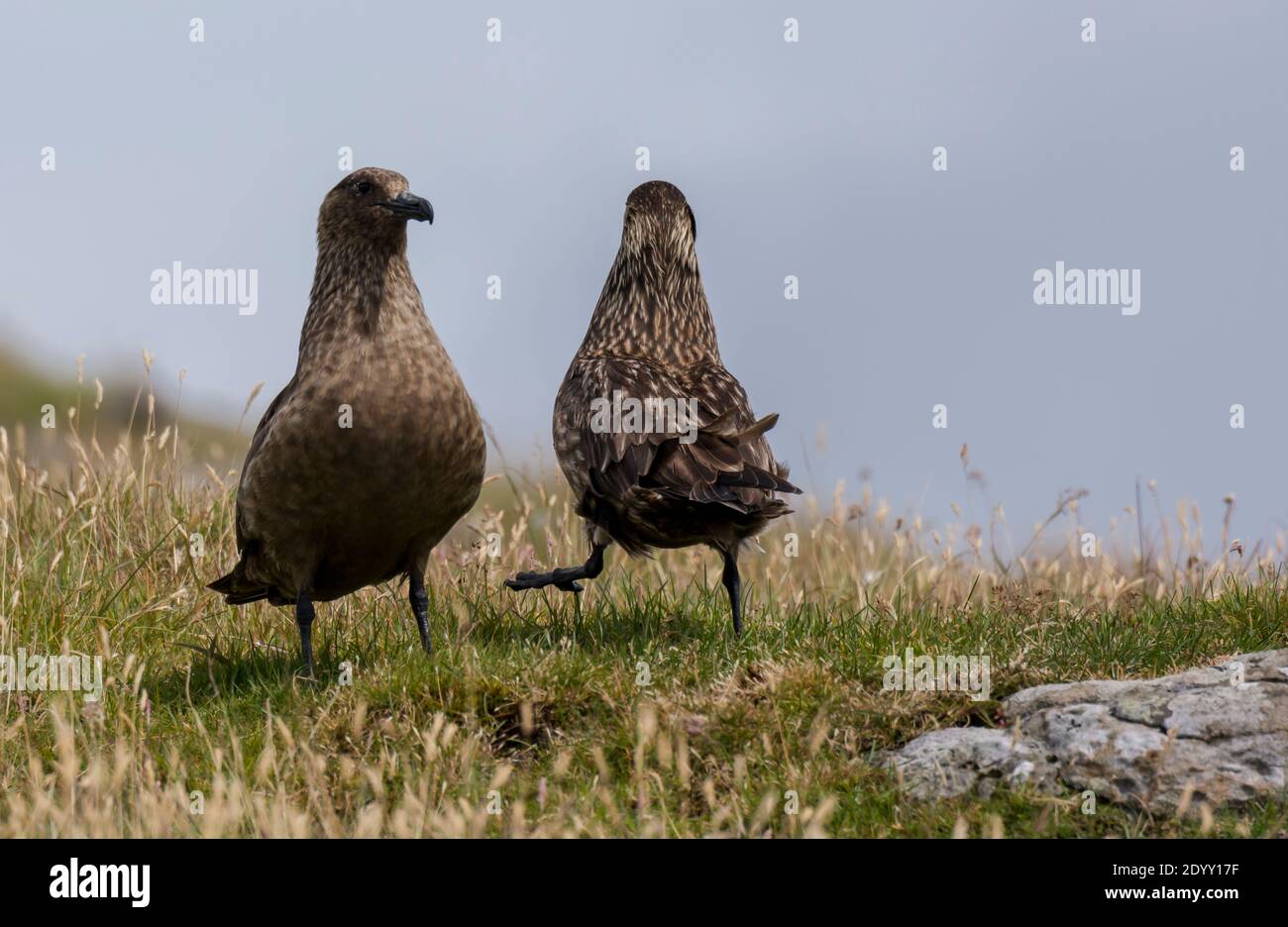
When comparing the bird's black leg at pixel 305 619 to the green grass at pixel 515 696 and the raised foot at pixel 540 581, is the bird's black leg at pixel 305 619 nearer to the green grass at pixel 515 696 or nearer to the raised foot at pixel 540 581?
the green grass at pixel 515 696

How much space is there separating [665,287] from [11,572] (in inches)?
147

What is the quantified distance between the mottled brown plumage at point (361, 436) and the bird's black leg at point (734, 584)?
4.02ft

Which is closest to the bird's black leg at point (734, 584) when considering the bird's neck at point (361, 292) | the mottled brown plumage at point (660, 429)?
the mottled brown plumage at point (660, 429)

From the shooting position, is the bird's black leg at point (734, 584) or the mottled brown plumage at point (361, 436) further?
the bird's black leg at point (734, 584)

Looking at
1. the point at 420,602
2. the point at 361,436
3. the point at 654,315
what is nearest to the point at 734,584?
the point at 420,602

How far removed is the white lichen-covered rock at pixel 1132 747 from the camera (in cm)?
468

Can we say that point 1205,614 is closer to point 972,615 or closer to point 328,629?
point 972,615

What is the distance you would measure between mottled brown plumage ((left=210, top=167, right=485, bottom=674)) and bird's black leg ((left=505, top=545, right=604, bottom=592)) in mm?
664

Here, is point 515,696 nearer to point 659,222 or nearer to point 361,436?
point 361,436

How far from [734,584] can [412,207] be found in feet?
7.36

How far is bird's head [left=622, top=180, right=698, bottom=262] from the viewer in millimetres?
7688

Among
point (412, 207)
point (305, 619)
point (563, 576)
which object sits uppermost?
point (412, 207)

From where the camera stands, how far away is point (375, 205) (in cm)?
634
